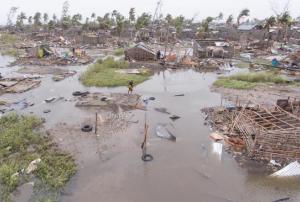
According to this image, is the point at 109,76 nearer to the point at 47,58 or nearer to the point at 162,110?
the point at 162,110

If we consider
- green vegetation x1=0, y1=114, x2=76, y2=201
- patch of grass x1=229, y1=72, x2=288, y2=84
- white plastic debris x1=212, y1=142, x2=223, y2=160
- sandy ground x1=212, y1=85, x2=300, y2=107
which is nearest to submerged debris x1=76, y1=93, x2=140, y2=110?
green vegetation x1=0, y1=114, x2=76, y2=201

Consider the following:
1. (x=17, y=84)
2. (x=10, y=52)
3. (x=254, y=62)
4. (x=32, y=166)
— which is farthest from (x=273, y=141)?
(x=10, y=52)

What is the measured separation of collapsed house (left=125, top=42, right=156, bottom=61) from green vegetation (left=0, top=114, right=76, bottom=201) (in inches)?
725

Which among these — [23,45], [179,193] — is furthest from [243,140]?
[23,45]

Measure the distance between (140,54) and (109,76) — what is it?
838 cm

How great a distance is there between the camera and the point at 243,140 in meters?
12.2

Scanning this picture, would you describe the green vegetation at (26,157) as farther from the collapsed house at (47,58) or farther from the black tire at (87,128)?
the collapsed house at (47,58)

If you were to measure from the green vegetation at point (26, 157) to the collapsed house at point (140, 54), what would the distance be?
18.4 meters

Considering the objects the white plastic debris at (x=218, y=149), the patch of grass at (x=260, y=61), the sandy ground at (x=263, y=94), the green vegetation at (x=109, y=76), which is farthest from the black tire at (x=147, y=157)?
the patch of grass at (x=260, y=61)

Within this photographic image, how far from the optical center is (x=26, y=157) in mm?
10836

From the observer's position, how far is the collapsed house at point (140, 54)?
3131cm

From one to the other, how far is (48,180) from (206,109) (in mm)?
9577

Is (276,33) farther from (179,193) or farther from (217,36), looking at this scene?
(179,193)

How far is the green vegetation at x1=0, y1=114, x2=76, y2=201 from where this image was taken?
30.9ft
